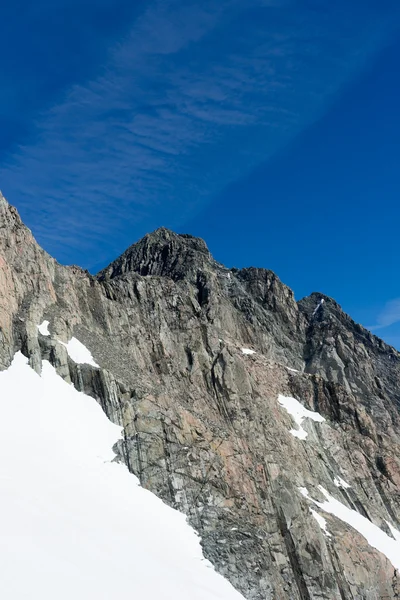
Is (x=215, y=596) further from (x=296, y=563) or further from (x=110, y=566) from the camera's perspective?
(x=296, y=563)

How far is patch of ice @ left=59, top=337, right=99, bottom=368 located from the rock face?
2.90ft

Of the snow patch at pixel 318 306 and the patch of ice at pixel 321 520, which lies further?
the snow patch at pixel 318 306

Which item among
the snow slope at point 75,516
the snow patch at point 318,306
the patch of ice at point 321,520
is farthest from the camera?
the snow patch at point 318,306

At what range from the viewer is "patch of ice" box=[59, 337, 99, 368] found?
44.8 m

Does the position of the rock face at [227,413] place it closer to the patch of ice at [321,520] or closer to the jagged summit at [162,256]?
the patch of ice at [321,520]

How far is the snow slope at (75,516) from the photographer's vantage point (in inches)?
793

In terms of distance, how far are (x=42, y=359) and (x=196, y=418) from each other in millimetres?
14213

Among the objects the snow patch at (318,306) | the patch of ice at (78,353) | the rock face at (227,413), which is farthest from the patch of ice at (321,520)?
the snow patch at (318,306)

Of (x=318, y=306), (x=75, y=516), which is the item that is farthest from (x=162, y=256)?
(x=75, y=516)

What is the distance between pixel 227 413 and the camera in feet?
183

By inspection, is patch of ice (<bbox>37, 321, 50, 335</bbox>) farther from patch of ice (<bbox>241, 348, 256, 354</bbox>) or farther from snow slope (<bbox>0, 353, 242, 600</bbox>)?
patch of ice (<bbox>241, 348, 256, 354</bbox>)

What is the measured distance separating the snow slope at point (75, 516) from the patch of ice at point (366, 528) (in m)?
23.7

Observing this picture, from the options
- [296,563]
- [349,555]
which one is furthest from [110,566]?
[349,555]

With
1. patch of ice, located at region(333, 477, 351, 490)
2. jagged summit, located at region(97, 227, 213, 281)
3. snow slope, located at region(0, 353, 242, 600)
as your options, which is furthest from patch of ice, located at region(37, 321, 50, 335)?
jagged summit, located at region(97, 227, 213, 281)
